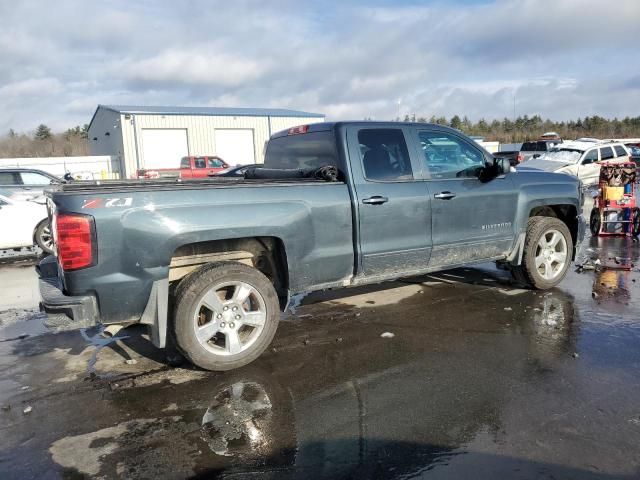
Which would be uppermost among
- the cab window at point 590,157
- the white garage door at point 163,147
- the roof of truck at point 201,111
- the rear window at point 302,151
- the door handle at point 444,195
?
the roof of truck at point 201,111

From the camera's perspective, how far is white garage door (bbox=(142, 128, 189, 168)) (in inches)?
1400

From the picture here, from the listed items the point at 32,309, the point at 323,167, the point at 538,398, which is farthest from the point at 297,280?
the point at 32,309

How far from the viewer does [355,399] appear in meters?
3.75

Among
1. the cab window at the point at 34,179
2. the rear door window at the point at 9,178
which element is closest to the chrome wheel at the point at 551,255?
the cab window at the point at 34,179

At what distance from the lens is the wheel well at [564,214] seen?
259 inches

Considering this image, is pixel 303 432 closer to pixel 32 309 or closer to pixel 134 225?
pixel 134 225

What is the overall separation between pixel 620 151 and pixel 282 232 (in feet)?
69.2

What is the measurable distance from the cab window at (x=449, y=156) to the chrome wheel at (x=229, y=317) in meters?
2.27

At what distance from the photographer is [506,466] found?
9.57 ft

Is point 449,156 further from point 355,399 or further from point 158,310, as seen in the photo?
point 158,310

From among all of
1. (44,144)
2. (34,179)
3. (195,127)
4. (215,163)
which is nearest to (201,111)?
(195,127)

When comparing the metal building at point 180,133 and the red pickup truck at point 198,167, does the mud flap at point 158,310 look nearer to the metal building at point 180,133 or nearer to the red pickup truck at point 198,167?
the red pickup truck at point 198,167

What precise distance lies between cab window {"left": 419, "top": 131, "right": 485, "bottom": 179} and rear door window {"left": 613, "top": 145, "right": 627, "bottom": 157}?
18.2 meters

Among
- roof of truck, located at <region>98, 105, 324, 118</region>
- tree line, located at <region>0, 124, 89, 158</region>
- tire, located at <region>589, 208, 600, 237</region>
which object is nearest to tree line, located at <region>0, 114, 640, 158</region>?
tree line, located at <region>0, 124, 89, 158</region>
